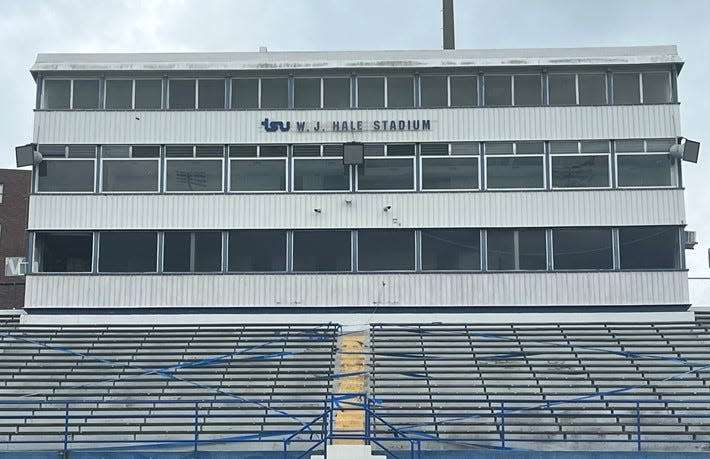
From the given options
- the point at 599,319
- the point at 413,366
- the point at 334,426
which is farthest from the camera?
the point at 599,319

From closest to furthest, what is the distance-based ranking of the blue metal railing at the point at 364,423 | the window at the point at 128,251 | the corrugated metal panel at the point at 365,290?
the blue metal railing at the point at 364,423
the corrugated metal panel at the point at 365,290
the window at the point at 128,251

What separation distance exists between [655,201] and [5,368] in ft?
62.2

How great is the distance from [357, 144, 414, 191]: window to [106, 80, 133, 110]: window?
7416mm

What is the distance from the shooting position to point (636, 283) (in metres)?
30.8

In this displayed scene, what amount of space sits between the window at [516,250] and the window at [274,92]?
24.5ft

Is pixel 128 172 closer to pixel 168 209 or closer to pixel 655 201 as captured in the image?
pixel 168 209

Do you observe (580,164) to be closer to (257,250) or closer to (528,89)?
(528,89)

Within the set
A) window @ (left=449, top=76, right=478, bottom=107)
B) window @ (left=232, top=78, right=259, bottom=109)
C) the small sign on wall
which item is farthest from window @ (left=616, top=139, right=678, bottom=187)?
the small sign on wall

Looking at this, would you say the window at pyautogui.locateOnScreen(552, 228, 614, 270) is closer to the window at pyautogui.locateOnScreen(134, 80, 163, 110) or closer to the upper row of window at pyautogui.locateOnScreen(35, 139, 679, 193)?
the upper row of window at pyautogui.locateOnScreen(35, 139, 679, 193)

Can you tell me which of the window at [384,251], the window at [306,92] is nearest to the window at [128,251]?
the window at [306,92]

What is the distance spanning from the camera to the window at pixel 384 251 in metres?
31.1

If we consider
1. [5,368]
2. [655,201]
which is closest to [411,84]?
[655,201]

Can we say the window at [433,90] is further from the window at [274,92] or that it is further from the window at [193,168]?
the window at [193,168]

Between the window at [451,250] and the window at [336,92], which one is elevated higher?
the window at [336,92]
